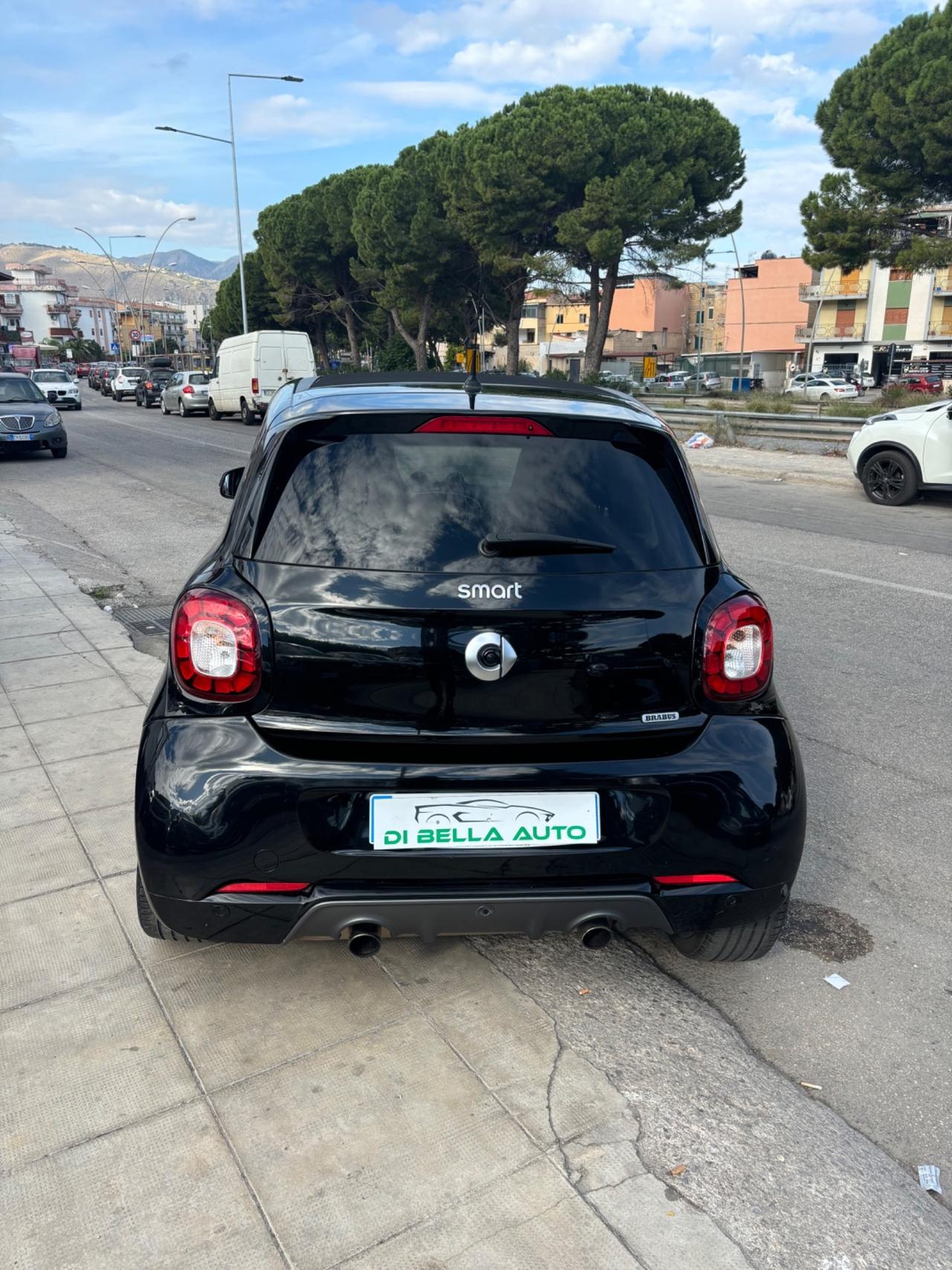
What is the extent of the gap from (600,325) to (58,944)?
37.6 meters

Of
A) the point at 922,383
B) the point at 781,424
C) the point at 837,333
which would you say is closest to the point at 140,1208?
the point at 781,424

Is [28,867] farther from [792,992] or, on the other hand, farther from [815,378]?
[815,378]

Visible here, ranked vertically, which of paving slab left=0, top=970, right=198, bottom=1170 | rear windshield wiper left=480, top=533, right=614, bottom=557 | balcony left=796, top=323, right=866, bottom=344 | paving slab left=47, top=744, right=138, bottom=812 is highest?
balcony left=796, top=323, right=866, bottom=344

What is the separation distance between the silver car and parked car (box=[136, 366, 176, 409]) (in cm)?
420

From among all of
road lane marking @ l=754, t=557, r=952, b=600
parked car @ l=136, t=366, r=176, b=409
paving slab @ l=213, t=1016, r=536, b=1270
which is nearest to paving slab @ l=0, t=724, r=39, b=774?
paving slab @ l=213, t=1016, r=536, b=1270

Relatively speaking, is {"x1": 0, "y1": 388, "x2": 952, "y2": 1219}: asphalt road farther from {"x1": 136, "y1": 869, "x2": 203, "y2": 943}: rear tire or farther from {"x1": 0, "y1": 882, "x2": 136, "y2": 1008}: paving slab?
{"x1": 0, "y1": 882, "x2": 136, "y2": 1008}: paving slab

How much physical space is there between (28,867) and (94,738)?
1251mm

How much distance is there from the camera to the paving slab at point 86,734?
452 centimetres

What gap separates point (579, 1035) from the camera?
8.66ft

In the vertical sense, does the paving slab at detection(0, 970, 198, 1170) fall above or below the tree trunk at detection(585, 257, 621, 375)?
below

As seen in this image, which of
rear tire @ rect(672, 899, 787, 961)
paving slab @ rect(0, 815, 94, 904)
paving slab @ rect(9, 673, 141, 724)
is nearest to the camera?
rear tire @ rect(672, 899, 787, 961)

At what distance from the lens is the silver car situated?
3381 cm

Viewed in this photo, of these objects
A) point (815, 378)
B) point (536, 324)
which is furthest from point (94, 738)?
point (536, 324)

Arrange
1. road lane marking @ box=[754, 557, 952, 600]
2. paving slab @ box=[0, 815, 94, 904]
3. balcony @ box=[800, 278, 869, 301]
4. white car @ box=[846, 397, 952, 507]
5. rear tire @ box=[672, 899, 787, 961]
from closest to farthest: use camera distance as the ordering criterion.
→ 1. rear tire @ box=[672, 899, 787, 961]
2. paving slab @ box=[0, 815, 94, 904]
3. road lane marking @ box=[754, 557, 952, 600]
4. white car @ box=[846, 397, 952, 507]
5. balcony @ box=[800, 278, 869, 301]
